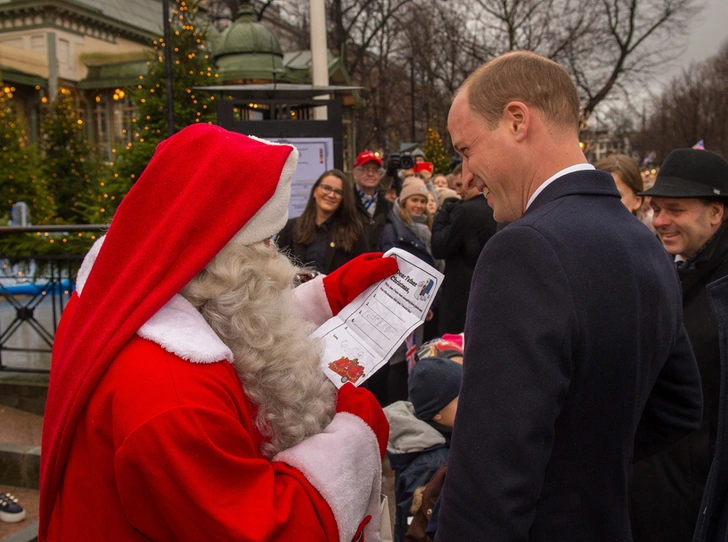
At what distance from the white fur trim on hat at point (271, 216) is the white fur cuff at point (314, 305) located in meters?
0.58

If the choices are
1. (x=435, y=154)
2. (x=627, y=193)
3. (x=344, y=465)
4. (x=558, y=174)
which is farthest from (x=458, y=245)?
(x=435, y=154)

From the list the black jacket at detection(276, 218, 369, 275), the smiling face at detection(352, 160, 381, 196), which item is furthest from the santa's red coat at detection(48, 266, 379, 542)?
the smiling face at detection(352, 160, 381, 196)

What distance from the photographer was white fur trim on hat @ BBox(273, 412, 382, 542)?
154cm

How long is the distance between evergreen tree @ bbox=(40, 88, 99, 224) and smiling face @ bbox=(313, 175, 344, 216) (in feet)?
41.4

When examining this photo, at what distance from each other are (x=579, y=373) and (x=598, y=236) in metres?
0.32

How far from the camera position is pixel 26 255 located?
5637 mm

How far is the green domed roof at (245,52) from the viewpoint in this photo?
12273mm

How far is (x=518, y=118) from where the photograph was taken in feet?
5.12

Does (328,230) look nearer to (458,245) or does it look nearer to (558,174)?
(458,245)

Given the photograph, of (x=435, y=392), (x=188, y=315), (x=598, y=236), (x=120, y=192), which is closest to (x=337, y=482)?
(x=188, y=315)

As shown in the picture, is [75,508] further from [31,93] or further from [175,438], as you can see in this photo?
[31,93]

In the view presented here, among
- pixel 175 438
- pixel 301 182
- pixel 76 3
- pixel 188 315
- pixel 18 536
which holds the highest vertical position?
pixel 76 3

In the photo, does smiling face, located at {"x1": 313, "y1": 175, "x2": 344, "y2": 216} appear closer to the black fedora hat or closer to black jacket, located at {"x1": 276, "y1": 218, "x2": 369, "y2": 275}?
black jacket, located at {"x1": 276, "y1": 218, "x2": 369, "y2": 275}

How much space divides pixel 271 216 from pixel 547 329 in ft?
2.62
